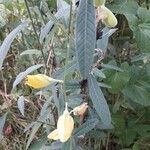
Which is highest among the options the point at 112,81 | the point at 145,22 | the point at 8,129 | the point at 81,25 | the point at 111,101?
the point at 81,25

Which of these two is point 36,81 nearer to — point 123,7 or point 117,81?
point 117,81

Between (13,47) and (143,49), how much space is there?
20.7 inches

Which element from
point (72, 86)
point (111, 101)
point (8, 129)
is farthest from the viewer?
point (8, 129)

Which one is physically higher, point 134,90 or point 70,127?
point 70,127

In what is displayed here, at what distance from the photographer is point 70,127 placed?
2.21 feet

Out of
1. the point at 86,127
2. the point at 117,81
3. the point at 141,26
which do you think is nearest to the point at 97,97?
the point at 86,127

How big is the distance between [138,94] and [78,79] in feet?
0.94

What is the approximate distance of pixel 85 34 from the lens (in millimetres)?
589

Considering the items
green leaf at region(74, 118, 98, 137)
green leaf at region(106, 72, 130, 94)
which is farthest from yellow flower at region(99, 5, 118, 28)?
green leaf at region(106, 72, 130, 94)

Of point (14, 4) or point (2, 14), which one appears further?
point (2, 14)

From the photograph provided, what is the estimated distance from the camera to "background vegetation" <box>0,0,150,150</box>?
3.05 ft

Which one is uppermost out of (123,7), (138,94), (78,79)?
(123,7)

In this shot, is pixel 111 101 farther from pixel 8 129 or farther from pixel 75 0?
pixel 75 0

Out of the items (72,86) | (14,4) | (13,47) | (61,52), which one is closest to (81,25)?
(72,86)
